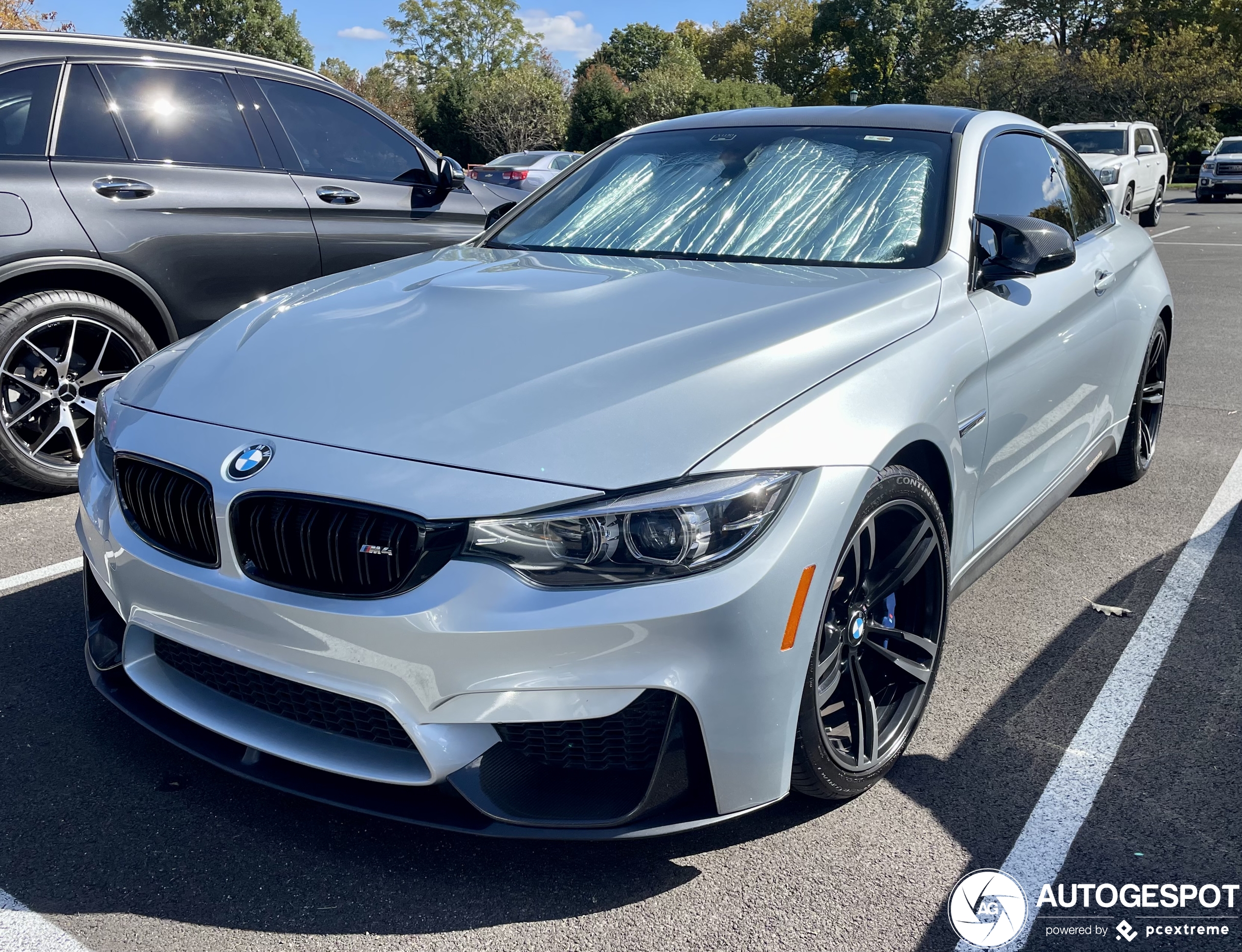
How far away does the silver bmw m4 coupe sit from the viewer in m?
1.96

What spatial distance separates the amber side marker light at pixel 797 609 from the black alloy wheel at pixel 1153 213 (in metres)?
20.6

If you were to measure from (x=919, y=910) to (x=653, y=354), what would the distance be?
124cm

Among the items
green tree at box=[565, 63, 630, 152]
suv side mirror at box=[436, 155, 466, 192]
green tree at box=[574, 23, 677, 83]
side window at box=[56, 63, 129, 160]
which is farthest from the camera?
green tree at box=[574, 23, 677, 83]

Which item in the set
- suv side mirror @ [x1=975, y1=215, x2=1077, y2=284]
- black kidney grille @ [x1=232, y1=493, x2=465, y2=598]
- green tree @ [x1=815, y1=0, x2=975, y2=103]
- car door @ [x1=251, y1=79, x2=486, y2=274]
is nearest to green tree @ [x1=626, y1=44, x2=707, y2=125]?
green tree @ [x1=815, y1=0, x2=975, y2=103]

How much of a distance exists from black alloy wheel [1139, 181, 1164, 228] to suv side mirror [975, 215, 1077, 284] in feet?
63.1

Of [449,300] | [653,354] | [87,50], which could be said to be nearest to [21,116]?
[87,50]

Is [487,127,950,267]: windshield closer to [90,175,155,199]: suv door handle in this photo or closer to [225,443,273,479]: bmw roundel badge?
[225,443,273,479]: bmw roundel badge

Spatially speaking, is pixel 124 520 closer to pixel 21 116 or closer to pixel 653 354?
pixel 653 354

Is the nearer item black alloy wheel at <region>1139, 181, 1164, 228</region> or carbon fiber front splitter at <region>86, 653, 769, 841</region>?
carbon fiber front splitter at <region>86, 653, 769, 841</region>

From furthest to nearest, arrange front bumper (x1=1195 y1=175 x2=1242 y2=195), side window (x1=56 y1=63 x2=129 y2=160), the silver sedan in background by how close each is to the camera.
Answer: front bumper (x1=1195 y1=175 x2=1242 y2=195), the silver sedan in background, side window (x1=56 y1=63 x2=129 y2=160)

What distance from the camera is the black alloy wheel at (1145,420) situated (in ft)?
14.7

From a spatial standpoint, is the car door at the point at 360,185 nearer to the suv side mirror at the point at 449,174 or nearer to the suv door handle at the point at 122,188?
the suv side mirror at the point at 449,174

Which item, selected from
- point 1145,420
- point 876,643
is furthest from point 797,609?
point 1145,420

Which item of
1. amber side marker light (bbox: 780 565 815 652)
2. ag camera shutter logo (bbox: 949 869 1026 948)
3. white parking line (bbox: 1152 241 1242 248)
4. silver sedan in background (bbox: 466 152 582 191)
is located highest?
silver sedan in background (bbox: 466 152 582 191)
